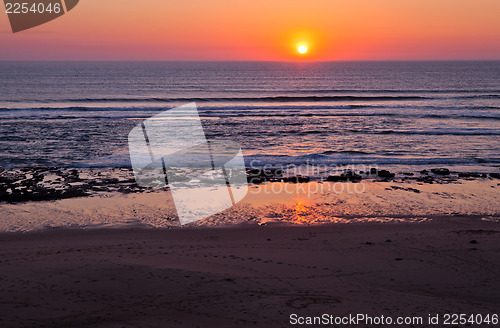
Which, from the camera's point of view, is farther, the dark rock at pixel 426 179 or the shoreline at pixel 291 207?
the dark rock at pixel 426 179

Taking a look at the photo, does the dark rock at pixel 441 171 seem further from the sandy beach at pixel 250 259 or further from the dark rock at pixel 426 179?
the sandy beach at pixel 250 259

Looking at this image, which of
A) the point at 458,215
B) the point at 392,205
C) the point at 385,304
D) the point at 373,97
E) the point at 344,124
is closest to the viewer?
the point at 385,304

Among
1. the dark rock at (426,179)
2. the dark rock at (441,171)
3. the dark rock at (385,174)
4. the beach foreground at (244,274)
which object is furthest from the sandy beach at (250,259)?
the dark rock at (441,171)

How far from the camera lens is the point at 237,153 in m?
17.3

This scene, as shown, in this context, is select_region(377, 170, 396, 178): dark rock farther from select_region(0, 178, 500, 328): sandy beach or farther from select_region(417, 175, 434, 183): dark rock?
select_region(0, 178, 500, 328): sandy beach

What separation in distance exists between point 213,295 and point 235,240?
240 cm

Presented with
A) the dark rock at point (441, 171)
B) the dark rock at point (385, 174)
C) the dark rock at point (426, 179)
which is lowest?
the dark rock at point (441, 171)

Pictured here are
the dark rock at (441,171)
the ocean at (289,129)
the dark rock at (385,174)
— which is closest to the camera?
the dark rock at (385,174)

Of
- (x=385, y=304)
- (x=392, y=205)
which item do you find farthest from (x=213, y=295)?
(x=392, y=205)

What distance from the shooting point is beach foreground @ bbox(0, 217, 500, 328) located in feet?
17.5

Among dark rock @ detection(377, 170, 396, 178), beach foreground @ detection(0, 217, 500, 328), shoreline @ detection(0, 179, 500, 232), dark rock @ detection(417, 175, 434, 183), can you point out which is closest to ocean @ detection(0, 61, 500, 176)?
dark rock @ detection(377, 170, 396, 178)

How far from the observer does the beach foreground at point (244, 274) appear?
5320 millimetres

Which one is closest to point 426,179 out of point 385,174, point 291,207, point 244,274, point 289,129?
point 385,174

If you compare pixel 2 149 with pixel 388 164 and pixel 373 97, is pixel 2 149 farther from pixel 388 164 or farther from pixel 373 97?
pixel 373 97
